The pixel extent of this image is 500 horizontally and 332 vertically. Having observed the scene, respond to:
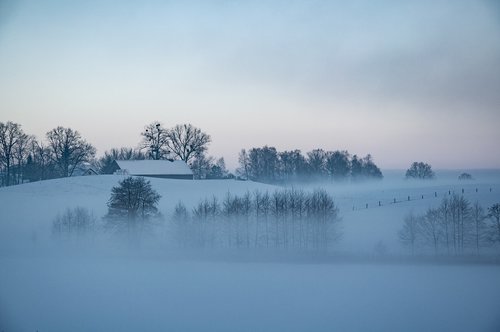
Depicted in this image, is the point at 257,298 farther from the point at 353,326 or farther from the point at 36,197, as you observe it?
the point at 36,197

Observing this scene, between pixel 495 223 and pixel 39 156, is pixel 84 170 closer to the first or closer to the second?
pixel 39 156

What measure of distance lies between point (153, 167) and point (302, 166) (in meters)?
34.3

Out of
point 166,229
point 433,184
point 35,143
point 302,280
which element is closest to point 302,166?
point 433,184

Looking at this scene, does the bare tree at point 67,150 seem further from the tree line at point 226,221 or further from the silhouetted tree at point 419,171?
the silhouetted tree at point 419,171

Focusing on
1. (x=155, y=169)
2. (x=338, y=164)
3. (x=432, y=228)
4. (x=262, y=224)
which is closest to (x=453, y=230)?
(x=432, y=228)

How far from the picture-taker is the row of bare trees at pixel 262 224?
36.6 m

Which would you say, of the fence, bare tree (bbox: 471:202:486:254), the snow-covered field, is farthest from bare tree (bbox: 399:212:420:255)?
the fence

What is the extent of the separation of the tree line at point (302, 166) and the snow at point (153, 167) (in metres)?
22.0

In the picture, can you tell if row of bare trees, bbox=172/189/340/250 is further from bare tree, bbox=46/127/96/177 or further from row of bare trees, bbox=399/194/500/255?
bare tree, bbox=46/127/96/177

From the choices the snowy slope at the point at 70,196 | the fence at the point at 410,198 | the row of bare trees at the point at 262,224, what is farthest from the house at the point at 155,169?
the fence at the point at 410,198

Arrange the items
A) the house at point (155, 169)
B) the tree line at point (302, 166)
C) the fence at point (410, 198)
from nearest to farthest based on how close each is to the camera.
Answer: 1. the fence at point (410, 198)
2. the house at point (155, 169)
3. the tree line at point (302, 166)

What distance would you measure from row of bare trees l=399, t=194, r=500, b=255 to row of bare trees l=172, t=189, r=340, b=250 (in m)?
6.17

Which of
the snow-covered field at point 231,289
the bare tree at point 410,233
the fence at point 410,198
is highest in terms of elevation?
the fence at point 410,198

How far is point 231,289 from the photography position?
24.9 metres
